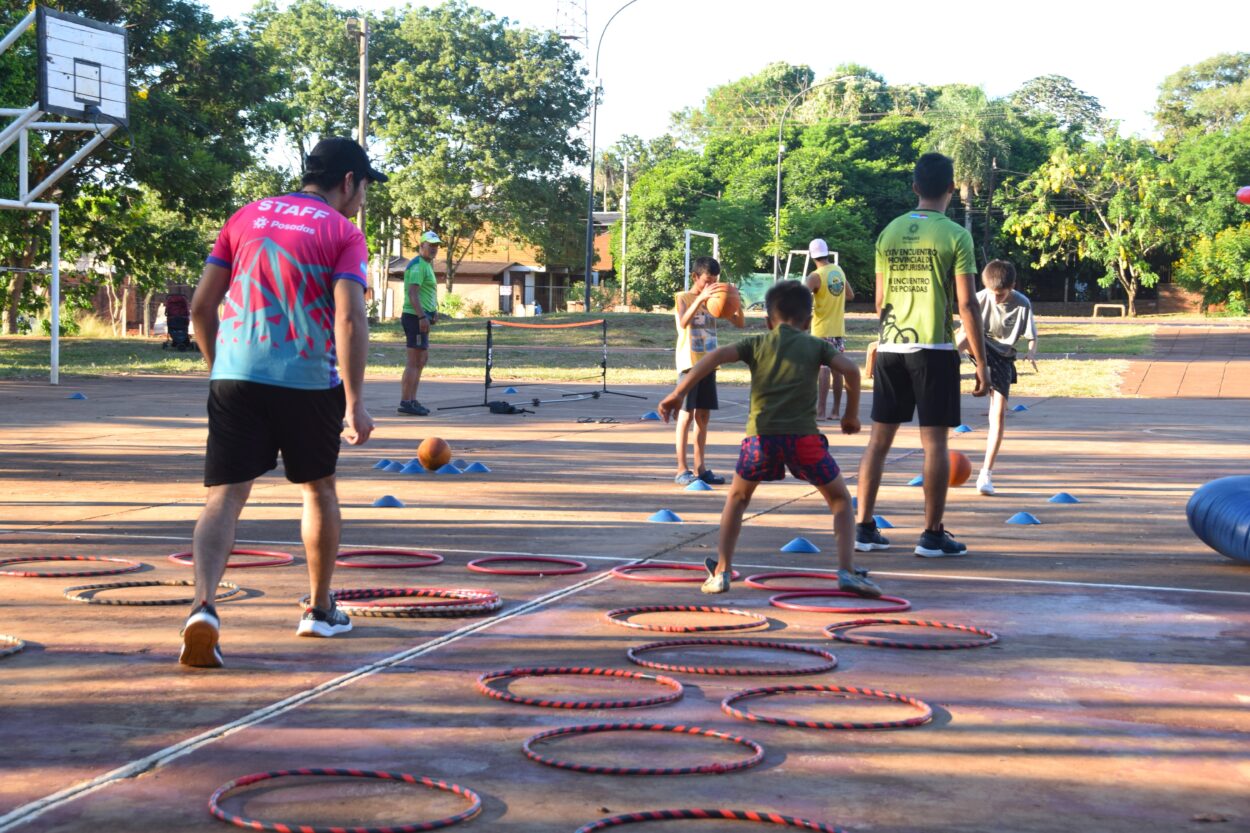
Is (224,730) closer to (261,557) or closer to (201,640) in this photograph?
(201,640)

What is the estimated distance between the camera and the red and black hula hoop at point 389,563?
290 inches

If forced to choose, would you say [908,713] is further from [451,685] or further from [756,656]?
[451,685]

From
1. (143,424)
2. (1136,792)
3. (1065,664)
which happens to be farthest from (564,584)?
(143,424)

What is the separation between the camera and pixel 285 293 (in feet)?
18.0

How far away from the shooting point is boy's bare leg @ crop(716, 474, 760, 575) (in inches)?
270

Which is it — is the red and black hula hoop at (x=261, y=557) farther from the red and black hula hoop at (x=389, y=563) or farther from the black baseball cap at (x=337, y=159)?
the black baseball cap at (x=337, y=159)

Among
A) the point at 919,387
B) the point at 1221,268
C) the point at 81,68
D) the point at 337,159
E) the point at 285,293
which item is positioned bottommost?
the point at 919,387

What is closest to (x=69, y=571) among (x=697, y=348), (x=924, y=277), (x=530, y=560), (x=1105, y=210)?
(x=530, y=560)

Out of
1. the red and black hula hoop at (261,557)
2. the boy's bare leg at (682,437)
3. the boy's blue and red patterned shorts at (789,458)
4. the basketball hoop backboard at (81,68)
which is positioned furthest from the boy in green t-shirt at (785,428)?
the basketball hoop backboard at (81,68)

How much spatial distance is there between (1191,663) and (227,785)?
3688 mm

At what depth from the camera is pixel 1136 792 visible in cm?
390

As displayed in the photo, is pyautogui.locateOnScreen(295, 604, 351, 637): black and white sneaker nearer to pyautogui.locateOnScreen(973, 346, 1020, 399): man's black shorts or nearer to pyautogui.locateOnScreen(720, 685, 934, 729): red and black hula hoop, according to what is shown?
pyautogui.locateOnScreen(720, 685, 934, 729): red and black hula hoop

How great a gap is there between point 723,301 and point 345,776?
722cm

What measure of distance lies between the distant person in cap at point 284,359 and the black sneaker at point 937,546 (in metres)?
3.69
